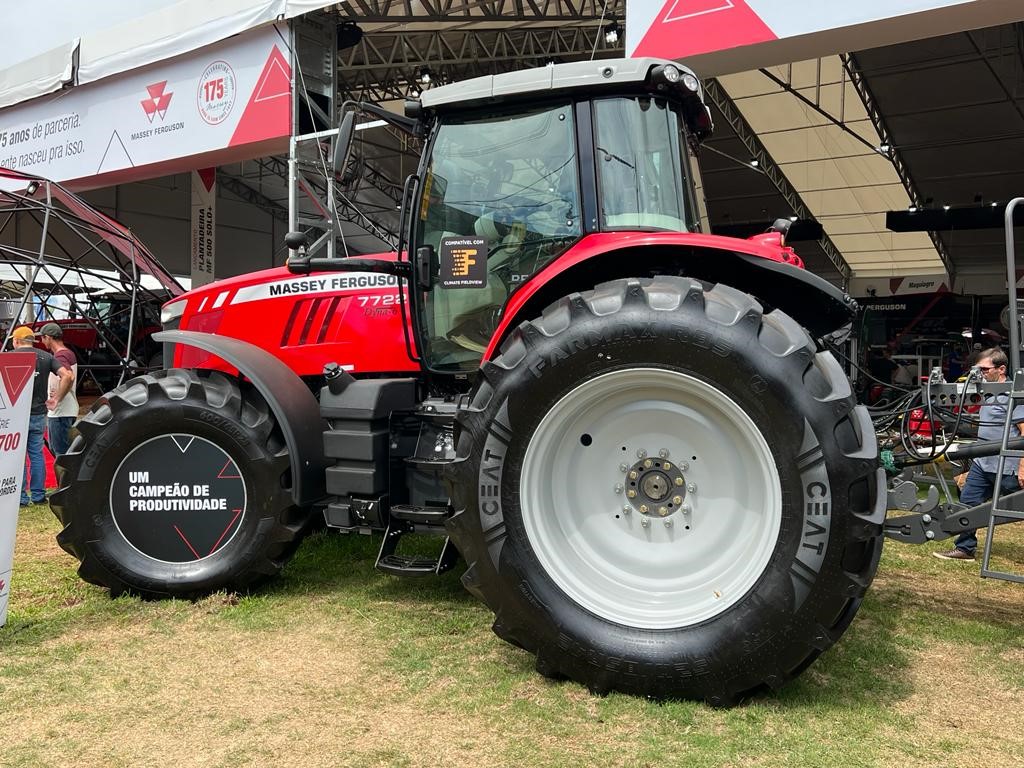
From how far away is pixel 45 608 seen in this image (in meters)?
3.84

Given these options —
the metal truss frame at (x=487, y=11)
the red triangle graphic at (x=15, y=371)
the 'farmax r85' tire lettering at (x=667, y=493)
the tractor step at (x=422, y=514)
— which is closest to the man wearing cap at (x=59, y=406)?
the red triangle graphic at (x=15, y=371)

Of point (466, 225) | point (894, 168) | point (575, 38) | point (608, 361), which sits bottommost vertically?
point (608, 361)

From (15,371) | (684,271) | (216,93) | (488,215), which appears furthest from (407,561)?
(216,93)

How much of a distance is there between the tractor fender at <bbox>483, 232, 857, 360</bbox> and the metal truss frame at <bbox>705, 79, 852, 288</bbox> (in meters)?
11.0

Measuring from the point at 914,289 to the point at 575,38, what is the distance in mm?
12370

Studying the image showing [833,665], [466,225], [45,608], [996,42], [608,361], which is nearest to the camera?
[608,361]

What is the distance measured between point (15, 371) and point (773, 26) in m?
5.57

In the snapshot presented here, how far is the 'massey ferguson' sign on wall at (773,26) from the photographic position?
5680mm

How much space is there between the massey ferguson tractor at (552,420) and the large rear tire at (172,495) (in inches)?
0.5

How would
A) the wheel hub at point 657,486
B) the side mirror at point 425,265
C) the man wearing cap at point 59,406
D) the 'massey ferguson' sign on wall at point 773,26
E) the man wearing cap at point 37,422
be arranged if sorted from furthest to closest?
the man wearing cap at point 59,406 < the man wearing cap at point 37,422 < the 'massey ferguson' sign on wall at point 773,26 < the side mirror at point 425,265 < the wheel hub at point 657,486

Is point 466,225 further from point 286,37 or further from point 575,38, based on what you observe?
point 575,38

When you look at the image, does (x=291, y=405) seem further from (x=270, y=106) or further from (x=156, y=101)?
(x=156, y=101)

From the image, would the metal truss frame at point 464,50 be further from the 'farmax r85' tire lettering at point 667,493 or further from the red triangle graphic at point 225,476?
the 'farmax r85' tire lettering at point 667,493

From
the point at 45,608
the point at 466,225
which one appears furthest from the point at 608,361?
the point at 45,608
